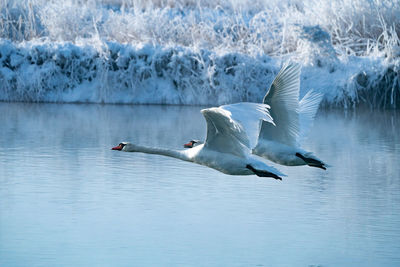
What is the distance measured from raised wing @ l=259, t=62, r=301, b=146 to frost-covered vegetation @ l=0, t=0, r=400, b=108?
36.0 ft

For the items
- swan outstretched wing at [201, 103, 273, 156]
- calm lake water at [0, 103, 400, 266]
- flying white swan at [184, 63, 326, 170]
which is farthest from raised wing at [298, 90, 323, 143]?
swan outstretched wing at [201, 103, 273, 156]

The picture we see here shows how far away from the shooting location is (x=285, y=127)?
8.91 metres

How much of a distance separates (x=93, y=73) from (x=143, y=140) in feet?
25.2

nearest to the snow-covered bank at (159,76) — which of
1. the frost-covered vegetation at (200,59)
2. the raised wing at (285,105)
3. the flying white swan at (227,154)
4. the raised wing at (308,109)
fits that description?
the frost-covered vegetation at (200,59)

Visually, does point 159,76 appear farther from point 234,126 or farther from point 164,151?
point 234,126

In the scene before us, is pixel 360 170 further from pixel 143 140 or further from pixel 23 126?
pixel 23 126

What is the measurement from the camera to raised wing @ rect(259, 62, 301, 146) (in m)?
8.63

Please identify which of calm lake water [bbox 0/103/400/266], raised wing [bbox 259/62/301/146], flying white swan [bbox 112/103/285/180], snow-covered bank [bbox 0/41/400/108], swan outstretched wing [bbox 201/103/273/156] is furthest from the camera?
snow-covered bank [bbox 0/41/400/108]

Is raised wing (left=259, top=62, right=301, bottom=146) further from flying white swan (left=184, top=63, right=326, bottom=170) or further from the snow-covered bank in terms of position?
the snow-covered bank

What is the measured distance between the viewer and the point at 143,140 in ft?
45.1

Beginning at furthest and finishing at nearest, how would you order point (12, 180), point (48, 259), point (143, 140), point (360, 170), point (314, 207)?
point (143, 140) → point (360, 170) → point (12, 180) → point (314, 207) → point (48, 259)

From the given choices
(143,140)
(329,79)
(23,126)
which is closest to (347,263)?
(143,140)

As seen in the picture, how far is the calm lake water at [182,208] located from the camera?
6891 millimetres

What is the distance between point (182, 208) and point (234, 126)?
207 cm
